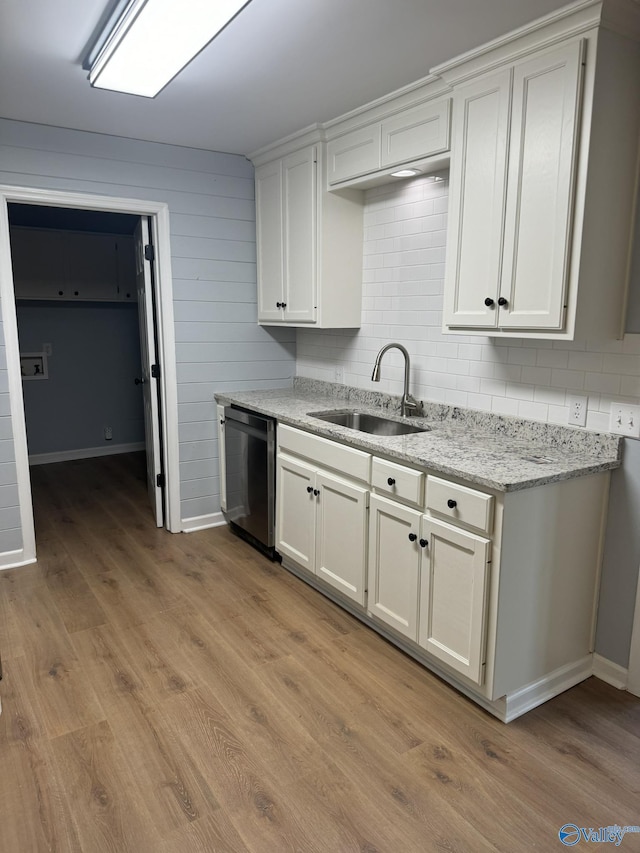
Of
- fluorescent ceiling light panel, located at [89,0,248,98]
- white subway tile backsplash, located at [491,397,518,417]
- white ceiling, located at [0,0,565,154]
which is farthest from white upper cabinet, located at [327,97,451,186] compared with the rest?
white subway tile backsplash, located at [491,397,518,417]

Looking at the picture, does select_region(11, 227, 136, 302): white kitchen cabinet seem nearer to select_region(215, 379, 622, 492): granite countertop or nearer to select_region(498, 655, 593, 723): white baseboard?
select_region(215, 379, 622, 492): granite countertop

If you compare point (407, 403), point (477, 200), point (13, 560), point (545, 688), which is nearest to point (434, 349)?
point (407, 403)

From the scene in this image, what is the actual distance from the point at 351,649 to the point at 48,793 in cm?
127

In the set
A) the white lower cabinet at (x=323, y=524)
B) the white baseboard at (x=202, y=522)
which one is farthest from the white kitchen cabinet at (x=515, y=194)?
the white baseboard at (x=202, y=522)

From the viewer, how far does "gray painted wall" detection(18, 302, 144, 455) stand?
18.4 feet

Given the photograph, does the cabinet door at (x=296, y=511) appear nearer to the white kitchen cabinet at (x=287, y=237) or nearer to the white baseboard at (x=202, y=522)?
the white baseboard at (x=202, y=522)

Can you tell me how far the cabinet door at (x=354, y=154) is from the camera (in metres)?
2.97

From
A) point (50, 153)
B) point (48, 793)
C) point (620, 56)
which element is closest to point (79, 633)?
point (48, 793)

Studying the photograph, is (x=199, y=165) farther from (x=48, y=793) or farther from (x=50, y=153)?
(x=48, y=793)

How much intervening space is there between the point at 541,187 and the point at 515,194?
4.4 inches

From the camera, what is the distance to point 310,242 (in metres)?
3.49

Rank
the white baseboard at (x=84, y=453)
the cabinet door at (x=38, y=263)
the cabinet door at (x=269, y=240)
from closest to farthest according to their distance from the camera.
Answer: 1. the cabinet door at (x=269, y=240)
2. the cabinet door at (x=38, y=263)
3. the white baseboard at (x=84, y=453)

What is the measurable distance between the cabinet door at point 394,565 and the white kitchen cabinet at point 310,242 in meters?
1.40

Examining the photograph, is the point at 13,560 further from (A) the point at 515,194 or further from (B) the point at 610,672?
(A) the point at 515,194
